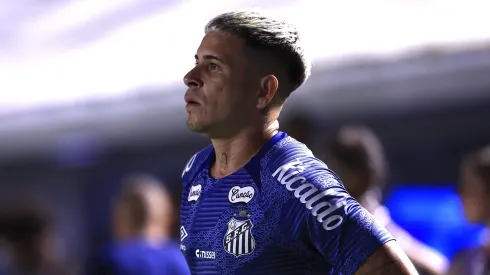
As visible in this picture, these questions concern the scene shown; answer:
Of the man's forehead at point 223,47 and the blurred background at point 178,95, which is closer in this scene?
the man's forehead at point 223,47

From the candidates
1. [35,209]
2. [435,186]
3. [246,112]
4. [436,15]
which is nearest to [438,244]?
[435,186]

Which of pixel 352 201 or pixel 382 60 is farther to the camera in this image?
pixel 382 60

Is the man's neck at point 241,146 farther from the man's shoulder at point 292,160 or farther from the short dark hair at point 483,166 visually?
the short dark hair at point 483,166

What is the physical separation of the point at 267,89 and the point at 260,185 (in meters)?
0.26

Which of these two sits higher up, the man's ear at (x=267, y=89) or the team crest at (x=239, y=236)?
the man's ear at (x=267, y=89)

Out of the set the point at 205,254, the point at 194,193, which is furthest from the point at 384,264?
the point at 194,193

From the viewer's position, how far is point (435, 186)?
7.70m

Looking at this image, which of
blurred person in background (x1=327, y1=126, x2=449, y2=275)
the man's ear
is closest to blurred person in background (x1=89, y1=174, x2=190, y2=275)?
blurred person in background (x1=327, y1=126, x2=449, y2=275)

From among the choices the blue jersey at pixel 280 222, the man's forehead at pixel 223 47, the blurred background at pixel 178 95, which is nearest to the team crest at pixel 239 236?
the blue jersey at pixel 280 222

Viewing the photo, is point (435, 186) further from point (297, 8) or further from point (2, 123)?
point (2, 123)

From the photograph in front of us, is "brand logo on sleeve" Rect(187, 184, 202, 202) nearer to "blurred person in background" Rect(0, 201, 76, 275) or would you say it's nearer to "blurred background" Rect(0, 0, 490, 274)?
"blurred background" Rect(0, 0, 490, 274)

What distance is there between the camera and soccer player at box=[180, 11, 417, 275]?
2.12 metres

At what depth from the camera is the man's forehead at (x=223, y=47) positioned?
2334 millimetres

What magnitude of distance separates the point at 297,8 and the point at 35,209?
175 cm
